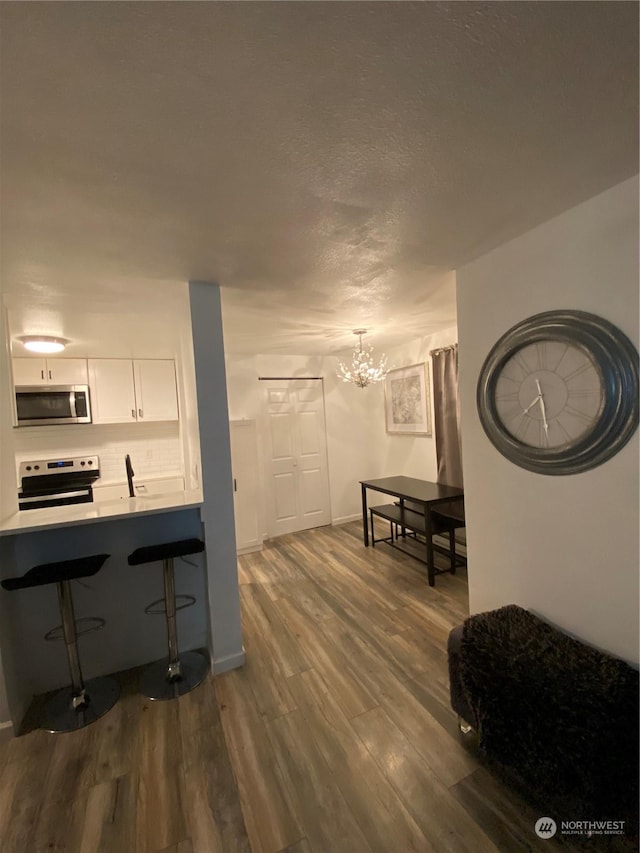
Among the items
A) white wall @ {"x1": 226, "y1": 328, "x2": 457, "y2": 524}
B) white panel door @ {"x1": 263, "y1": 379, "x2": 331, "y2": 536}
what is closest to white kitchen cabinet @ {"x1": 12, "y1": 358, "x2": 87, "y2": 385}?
white wall @ {"x1": 226, "y1": 328, "x2": 457, "y2": 524}

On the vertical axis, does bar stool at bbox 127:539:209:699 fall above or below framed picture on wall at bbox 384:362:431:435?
below

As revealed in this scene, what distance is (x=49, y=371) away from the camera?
12.0ft

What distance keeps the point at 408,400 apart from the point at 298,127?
139 inches

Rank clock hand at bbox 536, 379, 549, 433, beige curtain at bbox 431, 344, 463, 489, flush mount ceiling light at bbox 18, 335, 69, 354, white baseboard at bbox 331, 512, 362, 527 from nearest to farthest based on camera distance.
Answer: clock hand at bbox 536, 379, 549, 433 → flush mount ceiling light at bbox 18, 335, 69, 354 → beige curtain at bbox 431, 344, 463, 489 → white baseboard at bbox 331, 512, 362, 527

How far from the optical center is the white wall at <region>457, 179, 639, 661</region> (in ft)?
4.48

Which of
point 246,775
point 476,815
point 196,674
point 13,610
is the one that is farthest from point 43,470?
point 476,815

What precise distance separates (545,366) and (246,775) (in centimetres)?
226

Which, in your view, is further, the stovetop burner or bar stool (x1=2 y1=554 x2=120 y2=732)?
the stovetop burner

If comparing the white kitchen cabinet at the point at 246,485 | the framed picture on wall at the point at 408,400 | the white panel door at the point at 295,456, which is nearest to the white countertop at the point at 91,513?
the white kitchen cabinet at the point at 246,485

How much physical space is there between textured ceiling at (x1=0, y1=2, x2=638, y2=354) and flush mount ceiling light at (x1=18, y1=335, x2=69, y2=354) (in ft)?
4.91

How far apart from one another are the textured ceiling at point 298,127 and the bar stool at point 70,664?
1.54 meters

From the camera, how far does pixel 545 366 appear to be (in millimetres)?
1607

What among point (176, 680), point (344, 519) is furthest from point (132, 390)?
point (344, 519)

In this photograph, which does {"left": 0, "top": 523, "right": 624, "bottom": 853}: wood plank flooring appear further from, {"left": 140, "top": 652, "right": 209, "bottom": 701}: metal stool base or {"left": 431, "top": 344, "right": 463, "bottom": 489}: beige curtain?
{"left": 431, "top": 344, "right": 463, "bottom": 489}: beige curtain
